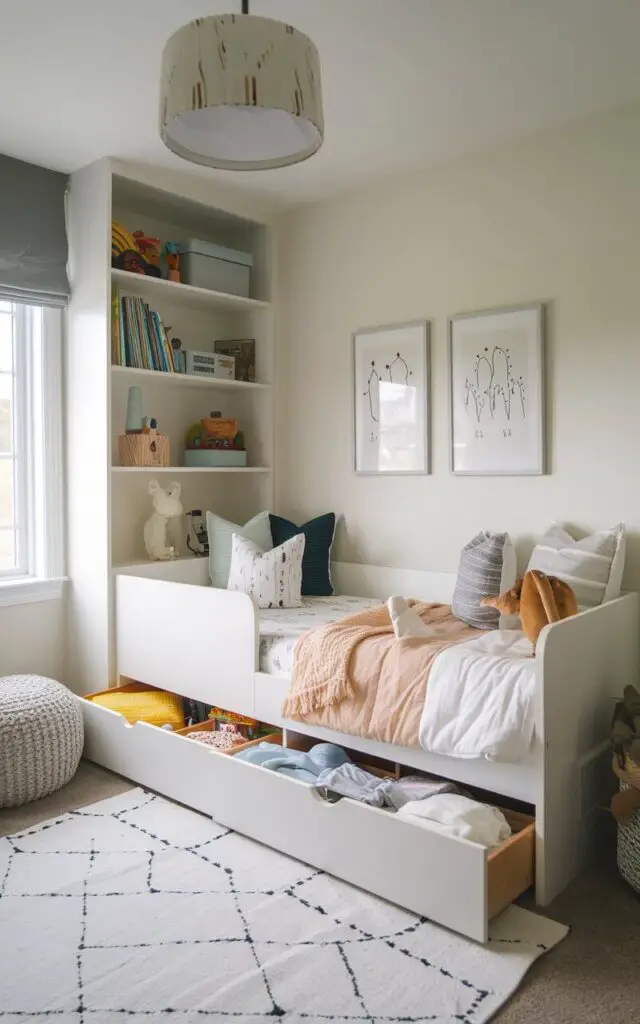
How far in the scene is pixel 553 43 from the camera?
2203mm

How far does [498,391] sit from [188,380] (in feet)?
4.43

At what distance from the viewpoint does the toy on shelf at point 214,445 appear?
352 cm

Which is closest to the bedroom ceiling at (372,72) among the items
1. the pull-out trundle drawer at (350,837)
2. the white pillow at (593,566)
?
the white pillow at (593,566)

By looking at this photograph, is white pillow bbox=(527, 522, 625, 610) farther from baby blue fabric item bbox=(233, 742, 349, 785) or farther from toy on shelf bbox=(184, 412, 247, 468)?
toy on shelf bbox=(184, 412, 247, 468)

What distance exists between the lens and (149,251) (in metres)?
3.32

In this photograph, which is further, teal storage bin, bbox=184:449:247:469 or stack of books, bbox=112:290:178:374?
teal storage bin, bbox=184:449:247:469

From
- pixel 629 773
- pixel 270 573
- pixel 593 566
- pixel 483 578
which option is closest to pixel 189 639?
pixel 270 573

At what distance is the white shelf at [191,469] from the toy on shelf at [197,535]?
0.22 m

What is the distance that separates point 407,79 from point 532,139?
654 mm

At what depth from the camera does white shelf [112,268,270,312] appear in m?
3.15

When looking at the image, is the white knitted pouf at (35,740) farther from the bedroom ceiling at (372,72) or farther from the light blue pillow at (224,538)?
the bedroom ceiling at (372,72)

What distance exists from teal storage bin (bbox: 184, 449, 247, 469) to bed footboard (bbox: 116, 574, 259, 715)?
2.30ft

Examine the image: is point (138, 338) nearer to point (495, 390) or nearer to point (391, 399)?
point (391, 399)

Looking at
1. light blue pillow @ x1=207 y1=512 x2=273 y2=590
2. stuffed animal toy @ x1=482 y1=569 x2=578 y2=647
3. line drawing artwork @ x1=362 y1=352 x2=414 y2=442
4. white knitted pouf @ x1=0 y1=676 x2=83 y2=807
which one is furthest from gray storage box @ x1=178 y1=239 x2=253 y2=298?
stuffed animal toy @ x1=482 y1=569 x2=578 y2=647
